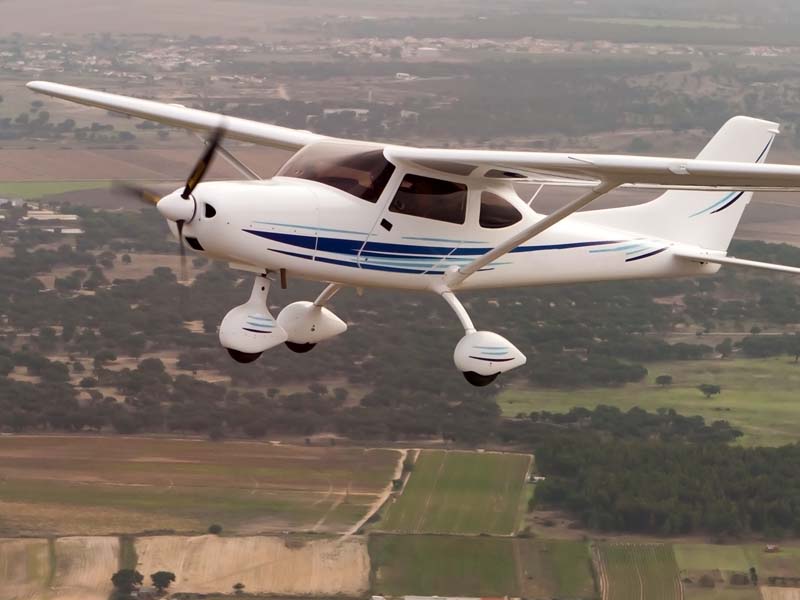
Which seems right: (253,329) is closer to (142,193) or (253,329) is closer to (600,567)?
(142,193)

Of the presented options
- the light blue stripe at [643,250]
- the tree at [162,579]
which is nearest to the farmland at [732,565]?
the tree at [162,579]

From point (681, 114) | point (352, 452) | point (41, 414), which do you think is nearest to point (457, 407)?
point (352, 452)

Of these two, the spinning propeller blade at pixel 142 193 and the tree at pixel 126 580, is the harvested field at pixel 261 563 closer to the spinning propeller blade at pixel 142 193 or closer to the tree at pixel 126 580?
the tree at pixel 126 580

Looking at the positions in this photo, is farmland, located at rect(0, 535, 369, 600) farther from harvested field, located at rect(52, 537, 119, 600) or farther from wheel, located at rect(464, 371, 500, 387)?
wheel, located at rect(464, 371, 500, 387)

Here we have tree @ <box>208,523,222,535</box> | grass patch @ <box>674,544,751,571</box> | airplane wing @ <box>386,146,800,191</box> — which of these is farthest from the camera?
grass patch @ <box>674,544,751,571</box>

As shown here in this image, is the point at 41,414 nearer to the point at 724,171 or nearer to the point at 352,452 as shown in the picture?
the point at 352,452

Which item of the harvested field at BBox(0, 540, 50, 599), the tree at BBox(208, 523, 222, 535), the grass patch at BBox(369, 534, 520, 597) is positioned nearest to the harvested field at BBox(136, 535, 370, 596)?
the tree at BBox(208, 523, 222, 535)
